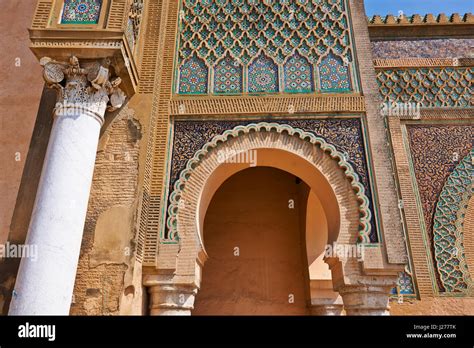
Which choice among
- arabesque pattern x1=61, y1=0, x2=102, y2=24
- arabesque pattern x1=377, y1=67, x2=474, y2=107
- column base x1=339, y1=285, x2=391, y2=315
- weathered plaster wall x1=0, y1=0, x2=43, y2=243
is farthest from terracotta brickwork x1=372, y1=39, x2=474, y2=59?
weathered plaster wall x1=0, y1=0, x2=43, y2=243

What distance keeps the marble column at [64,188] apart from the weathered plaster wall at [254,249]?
315 cm

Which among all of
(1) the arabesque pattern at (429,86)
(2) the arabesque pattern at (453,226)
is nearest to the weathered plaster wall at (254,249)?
(2) the arabesque pattern at (453,226)

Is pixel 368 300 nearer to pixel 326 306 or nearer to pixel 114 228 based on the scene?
pixel 326 306

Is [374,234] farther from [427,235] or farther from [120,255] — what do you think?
[120,255]

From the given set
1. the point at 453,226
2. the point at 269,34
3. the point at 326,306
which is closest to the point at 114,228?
the point at 269,34

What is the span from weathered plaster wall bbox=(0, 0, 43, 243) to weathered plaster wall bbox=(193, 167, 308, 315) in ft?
10.3

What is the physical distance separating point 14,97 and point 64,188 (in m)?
1.81

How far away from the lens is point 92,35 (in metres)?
3.68

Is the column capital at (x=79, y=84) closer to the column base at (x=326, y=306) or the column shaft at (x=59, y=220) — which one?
the column shaft at (x=59, y=220)

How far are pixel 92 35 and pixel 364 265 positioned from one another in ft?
10.7

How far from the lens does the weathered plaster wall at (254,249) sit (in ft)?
20.1

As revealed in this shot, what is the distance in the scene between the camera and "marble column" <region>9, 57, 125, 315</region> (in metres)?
2.94

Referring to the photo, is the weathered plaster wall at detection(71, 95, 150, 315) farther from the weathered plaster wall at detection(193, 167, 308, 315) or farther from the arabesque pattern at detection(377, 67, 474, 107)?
the arabesque pattern at detection(377, 67, 474, 107)
